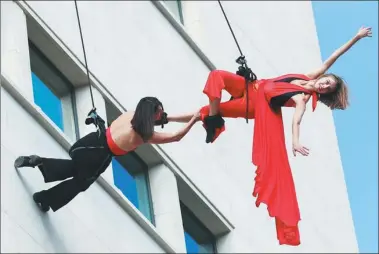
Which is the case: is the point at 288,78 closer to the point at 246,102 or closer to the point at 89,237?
the point at 246,102

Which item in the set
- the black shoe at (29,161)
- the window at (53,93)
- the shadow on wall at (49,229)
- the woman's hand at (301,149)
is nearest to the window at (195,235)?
the window at (53,93)

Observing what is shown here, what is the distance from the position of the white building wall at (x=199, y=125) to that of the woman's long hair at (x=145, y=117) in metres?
2.71

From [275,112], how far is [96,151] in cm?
281

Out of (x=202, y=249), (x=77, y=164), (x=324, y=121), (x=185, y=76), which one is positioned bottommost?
(x=324, y=121)

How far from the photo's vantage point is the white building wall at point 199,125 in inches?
988

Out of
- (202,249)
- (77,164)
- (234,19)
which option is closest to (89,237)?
(77,164)

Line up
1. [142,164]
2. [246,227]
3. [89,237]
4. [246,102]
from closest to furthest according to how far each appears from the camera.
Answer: [246,102], [89,237], [142,164], [246,227]

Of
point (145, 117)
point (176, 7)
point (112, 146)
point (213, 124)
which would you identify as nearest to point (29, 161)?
point (112, 146)

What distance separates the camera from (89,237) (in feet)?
82.6

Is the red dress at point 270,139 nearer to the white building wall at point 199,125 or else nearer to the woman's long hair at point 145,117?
the woman's long hair at point 145,117

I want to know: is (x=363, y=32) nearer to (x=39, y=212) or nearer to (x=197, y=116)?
(x=197, y=116)

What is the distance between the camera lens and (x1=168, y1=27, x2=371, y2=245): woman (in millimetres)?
20344

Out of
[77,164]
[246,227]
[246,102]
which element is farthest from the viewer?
[246,227]

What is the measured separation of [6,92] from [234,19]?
340 inches
